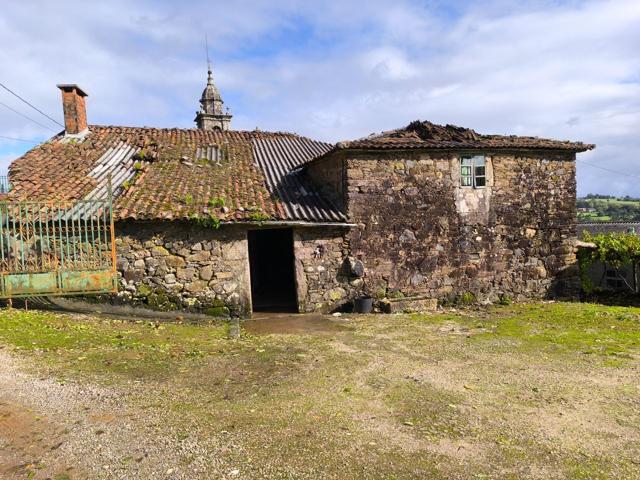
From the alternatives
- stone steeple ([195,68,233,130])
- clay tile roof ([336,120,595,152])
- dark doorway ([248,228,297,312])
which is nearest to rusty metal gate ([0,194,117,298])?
clay tile roof ([336,120,595,152])

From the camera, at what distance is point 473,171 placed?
1250 cm

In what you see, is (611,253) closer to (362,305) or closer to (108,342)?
(362,305)

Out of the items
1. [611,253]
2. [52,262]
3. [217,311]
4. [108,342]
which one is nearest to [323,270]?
[217,311]

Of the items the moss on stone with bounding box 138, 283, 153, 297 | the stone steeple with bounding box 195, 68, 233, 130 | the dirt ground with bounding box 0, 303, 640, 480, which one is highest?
the stone steeple with bounding box 195, 68, 233, 130

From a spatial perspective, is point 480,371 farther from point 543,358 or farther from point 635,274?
point 635,274

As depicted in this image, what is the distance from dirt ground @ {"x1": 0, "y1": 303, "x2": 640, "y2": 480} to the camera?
13.0 feet

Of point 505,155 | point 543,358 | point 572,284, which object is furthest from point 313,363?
point 572,284

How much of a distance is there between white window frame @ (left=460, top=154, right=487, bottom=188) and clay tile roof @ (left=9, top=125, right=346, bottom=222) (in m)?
3.57

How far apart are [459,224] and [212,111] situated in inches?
778

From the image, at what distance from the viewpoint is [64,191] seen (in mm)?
11133

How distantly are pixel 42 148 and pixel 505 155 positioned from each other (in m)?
13.2

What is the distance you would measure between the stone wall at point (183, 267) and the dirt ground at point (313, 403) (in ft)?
Answer: 5.24

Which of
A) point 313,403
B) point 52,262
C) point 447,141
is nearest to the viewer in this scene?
point 313,403

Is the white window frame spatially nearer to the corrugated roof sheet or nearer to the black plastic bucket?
the corrugated roof sheet
